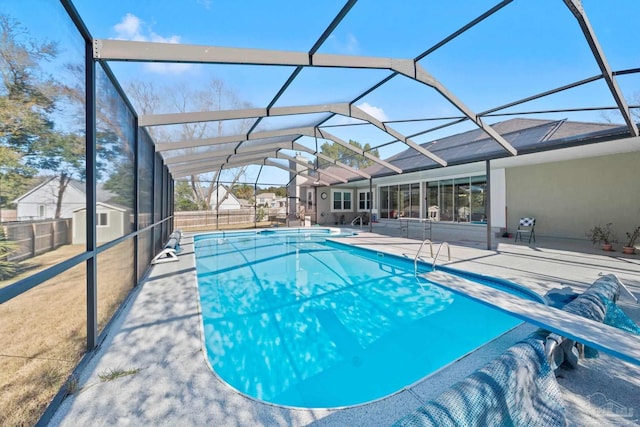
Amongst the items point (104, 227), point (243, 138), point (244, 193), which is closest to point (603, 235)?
point (243, 138)

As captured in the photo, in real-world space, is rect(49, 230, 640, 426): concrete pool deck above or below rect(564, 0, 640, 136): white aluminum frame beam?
below

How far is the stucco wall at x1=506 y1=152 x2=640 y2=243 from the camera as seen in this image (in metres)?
8.27

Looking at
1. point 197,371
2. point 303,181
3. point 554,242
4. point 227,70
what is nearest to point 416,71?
point 227,70

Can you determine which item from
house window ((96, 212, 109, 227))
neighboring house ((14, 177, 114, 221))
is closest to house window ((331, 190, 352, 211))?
house window ((96, 212, 109, 227))

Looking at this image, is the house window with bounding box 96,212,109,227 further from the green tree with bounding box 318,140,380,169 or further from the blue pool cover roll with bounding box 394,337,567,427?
the green tree with bounding box 318,140,380,169

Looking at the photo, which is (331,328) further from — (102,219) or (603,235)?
(603,235)

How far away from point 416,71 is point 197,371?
5.50 m

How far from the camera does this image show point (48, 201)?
192 cm

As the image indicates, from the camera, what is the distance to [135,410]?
197cm

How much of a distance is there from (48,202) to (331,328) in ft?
11.4

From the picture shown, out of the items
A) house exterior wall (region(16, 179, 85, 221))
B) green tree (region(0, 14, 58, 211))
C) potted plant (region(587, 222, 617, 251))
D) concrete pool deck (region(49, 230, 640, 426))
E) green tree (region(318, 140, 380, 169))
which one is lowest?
concrete pool deck (region(49, 230, 640, 426))

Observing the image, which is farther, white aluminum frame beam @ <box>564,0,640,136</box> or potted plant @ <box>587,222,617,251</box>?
potted plant @ <box>587,222,617,251</box>

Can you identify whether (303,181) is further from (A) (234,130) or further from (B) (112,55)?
(B) (112,55)

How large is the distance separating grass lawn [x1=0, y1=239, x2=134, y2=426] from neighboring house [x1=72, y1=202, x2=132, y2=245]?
0.14 meters
